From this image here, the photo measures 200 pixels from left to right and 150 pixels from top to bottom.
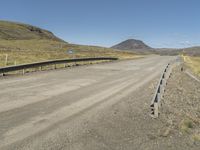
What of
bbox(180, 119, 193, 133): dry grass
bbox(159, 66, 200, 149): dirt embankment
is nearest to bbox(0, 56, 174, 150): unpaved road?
bbox(159, 66, 200, 149): dirt embankment

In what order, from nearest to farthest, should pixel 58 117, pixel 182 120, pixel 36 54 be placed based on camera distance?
1. pixel 58 117
2. pixel 182 120
3. pixel 36 54

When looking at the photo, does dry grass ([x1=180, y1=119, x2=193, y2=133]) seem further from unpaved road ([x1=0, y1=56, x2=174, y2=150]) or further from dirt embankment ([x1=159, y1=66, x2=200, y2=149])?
unpaved road ([x1=0, y1=56, x2=174, y2=150])

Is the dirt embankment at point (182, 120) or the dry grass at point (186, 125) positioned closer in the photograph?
the dirt embankment at point (182, 120)

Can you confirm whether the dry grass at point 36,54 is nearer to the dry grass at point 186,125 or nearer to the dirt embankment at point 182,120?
the dirt embankment at point 182,120

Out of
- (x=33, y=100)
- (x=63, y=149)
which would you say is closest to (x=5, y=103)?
(x=33, y=100)

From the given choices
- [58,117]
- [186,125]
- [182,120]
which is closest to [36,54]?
[58,117]

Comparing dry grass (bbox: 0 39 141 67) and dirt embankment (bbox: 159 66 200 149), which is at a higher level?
dry grass (bbox: 0 39 141 67)

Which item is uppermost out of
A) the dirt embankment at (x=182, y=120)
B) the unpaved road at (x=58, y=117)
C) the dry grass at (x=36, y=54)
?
the dry grass at (x=36, y=54)

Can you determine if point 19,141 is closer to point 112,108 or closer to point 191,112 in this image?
point 112,108

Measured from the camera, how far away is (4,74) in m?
19.7

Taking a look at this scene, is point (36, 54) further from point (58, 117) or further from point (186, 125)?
point (186, 125)

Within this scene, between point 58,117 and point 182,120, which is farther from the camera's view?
point 182,120

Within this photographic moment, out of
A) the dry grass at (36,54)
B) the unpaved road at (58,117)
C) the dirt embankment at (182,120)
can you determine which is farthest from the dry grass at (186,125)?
the dry grass at (36,54)

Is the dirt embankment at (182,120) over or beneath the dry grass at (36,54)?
beneath
